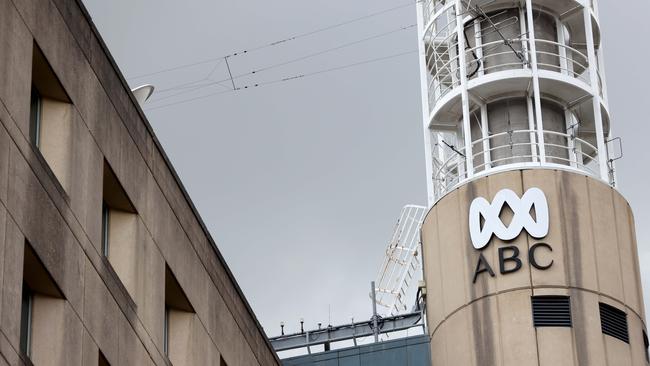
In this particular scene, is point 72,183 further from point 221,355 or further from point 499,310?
→ point 499,310

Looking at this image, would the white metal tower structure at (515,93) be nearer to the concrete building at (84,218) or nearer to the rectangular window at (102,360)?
the concrete building at (84,218)

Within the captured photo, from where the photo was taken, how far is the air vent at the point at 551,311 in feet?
192

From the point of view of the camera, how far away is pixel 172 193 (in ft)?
148

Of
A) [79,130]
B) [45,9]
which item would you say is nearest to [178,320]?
[79,130]

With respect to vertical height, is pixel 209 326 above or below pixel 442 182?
below

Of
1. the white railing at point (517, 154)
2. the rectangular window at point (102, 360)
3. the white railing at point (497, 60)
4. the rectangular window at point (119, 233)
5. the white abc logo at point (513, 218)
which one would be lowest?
the rectangular window at point (102, 360)

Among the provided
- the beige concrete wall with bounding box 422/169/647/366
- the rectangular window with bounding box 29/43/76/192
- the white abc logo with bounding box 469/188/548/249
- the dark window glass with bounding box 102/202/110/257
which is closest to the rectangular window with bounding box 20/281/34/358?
the rectangular window with bounding box 29/43/76/192

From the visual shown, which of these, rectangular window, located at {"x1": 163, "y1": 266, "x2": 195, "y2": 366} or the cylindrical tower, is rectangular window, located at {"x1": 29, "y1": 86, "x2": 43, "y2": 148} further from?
the cylindrical tower

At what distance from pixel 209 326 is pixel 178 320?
1.87 meters

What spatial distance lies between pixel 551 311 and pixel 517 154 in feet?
22.8

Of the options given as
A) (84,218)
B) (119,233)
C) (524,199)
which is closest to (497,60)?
(524,199)

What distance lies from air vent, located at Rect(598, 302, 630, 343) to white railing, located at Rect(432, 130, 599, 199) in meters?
5.63

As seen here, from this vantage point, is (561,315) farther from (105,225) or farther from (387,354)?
(105,225)

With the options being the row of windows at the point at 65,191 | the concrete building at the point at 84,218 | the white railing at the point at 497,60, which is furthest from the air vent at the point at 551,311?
the row of windows at the point at 65,191
